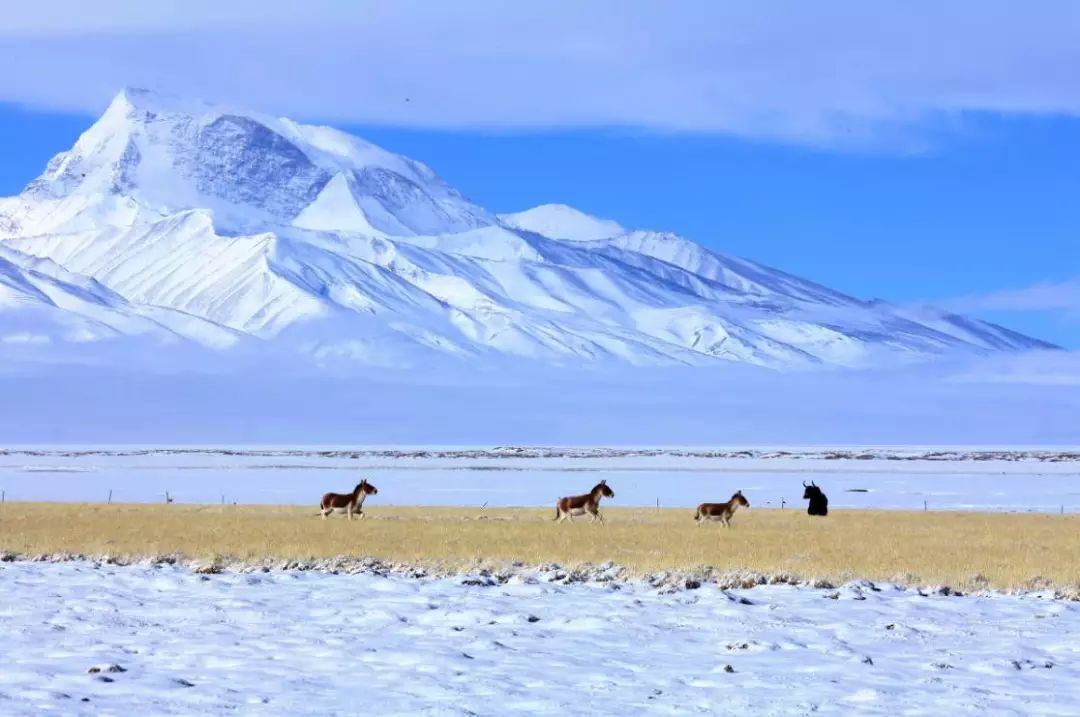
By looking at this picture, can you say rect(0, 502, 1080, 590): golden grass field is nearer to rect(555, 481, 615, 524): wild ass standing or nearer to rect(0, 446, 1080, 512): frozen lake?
rect(555, 481, 615, 524): wild ass standing

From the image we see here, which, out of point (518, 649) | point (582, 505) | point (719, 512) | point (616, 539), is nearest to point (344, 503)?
point (582, 505)

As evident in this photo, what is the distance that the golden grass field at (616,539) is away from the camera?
86.0 ft

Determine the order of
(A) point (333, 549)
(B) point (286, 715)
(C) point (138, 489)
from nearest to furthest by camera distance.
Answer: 1. (B) point (286, 715)
2. (A) point (333, 549)
3. (C) point (138, 489)

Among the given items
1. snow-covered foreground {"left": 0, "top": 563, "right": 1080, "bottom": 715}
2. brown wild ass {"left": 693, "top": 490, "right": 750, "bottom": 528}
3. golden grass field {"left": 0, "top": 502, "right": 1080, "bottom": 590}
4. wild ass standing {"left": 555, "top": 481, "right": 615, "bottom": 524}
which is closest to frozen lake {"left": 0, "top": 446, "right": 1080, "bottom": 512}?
golden grass field {"left": 0, "top": 502, "right": 1080, "bottom": 590}

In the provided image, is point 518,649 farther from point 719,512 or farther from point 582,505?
point 582,505

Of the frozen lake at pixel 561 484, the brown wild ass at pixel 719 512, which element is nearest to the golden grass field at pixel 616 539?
the brown wild ass at pixel 719 512

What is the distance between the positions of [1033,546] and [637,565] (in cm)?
1211

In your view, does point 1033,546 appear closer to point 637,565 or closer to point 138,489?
point 637,565

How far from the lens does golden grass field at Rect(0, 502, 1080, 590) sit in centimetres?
2620

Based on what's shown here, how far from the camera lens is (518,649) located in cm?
1562

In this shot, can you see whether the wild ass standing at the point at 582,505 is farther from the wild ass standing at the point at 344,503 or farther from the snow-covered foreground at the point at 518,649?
the snow-covered foreground at the point at 518,649

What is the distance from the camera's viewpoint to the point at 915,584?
22453 millimetres

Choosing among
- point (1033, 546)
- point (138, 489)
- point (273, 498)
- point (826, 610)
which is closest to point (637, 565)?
point (826, 610)

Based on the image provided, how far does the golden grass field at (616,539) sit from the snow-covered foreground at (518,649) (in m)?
4.30
